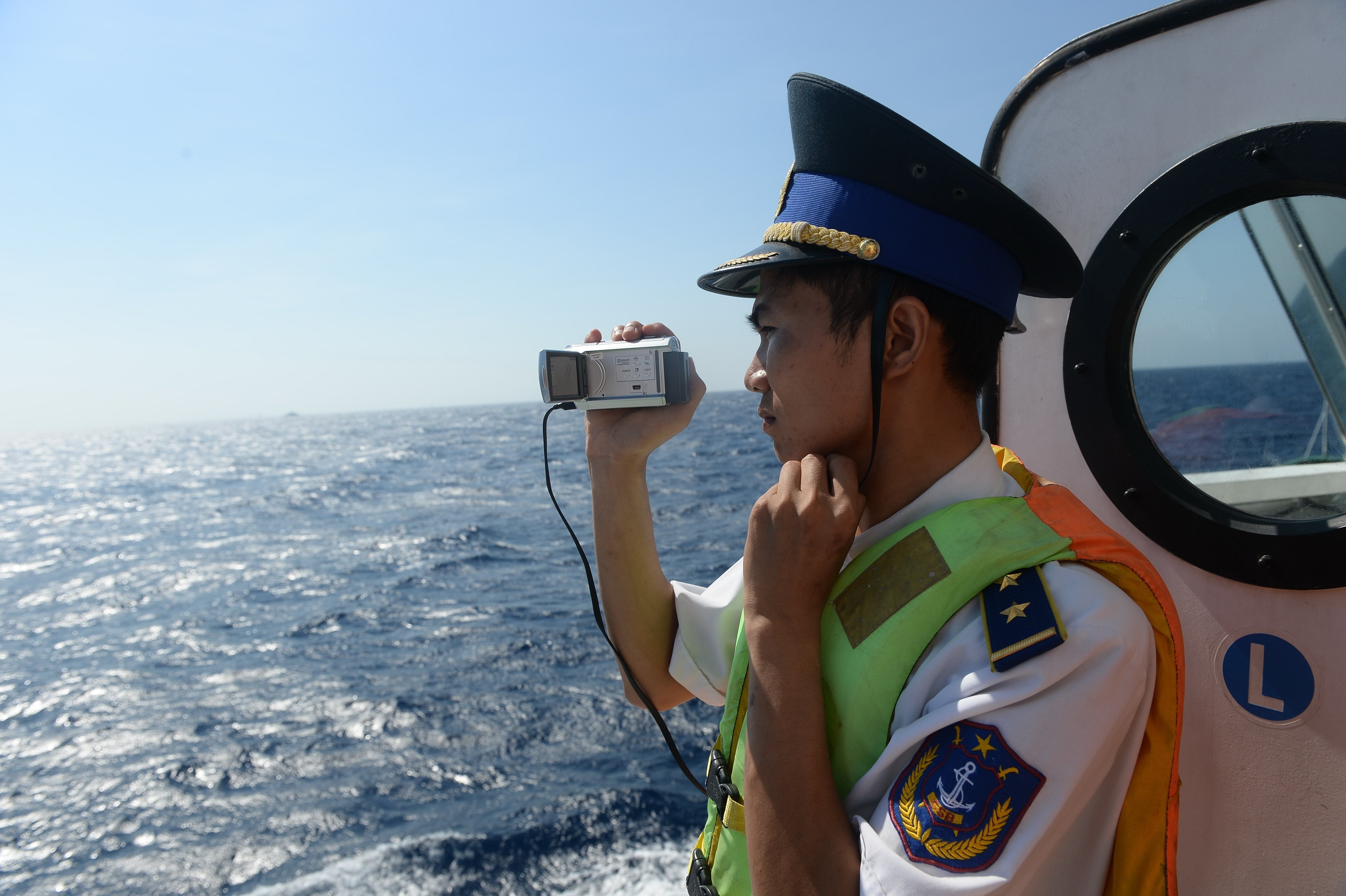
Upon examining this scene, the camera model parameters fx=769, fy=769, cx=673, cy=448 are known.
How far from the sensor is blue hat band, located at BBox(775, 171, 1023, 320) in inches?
45.3

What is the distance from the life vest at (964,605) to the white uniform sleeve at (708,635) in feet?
1.23

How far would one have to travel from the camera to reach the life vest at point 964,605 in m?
1.01

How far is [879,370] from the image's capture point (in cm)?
116

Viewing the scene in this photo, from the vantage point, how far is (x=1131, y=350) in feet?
5.71

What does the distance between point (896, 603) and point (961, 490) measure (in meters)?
0.26

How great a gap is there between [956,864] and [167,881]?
17.8ft

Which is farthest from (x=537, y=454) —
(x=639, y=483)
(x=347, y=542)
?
(x=639, y=483)

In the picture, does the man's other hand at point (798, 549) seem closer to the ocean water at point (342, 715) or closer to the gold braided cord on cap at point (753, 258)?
the gold braided cord on cap at point (753, 258)

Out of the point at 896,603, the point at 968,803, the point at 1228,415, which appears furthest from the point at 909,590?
the point at 1228,415

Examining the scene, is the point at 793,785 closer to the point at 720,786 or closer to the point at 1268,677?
the point at 720,786

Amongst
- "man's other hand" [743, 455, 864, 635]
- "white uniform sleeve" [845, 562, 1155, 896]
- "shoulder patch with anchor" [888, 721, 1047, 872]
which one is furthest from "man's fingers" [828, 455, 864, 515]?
"shoulder patch with anchor" [888, 721, 1047, 872]

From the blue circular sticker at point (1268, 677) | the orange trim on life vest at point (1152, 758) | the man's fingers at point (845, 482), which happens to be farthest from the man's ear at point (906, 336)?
the blue circular sticker at point (1268, 677)

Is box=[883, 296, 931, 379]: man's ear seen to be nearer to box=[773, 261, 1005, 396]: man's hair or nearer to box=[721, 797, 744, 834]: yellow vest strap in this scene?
box=[773, 261, 1005, 396]: man's hair

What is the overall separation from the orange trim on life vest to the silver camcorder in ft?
2.72
